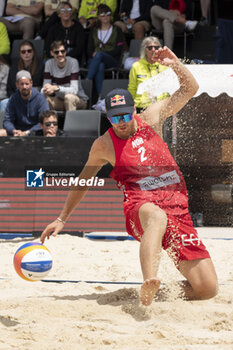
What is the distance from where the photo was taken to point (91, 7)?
11219 mm

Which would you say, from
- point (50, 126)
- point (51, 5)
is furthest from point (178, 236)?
point (51, 5)

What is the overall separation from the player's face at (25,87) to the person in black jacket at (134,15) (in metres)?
2.53

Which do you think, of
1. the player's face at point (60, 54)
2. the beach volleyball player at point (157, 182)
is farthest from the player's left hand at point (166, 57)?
the player's face at point (60, 54)

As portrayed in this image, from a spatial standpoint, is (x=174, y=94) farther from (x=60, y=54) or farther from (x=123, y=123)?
(x=60, y=54)

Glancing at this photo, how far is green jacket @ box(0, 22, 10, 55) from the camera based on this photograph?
10875 millimetres

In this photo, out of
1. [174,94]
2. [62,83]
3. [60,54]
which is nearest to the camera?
[174,94]

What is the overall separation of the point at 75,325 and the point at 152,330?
0.46 m

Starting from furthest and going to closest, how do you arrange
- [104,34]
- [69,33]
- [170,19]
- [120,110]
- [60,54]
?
[69,33], [104,34], [170,19], [60,54], [120,110]

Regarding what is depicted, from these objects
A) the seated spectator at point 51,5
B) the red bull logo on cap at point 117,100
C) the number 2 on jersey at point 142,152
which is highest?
the seated spectator at point 51,5

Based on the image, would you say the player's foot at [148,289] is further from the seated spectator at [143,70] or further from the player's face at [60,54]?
the player's face at [60,54]

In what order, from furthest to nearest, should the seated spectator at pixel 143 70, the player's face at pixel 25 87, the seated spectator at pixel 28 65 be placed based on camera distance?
the seated spectator at pixel 28 65, the player's face at pixel 25 87, the seated spectator at pixel 143 70

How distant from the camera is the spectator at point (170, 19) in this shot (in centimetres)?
Answer: 1045

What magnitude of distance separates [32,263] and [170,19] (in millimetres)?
7249

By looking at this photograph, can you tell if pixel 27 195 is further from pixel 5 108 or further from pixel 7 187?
pixel 5 108
